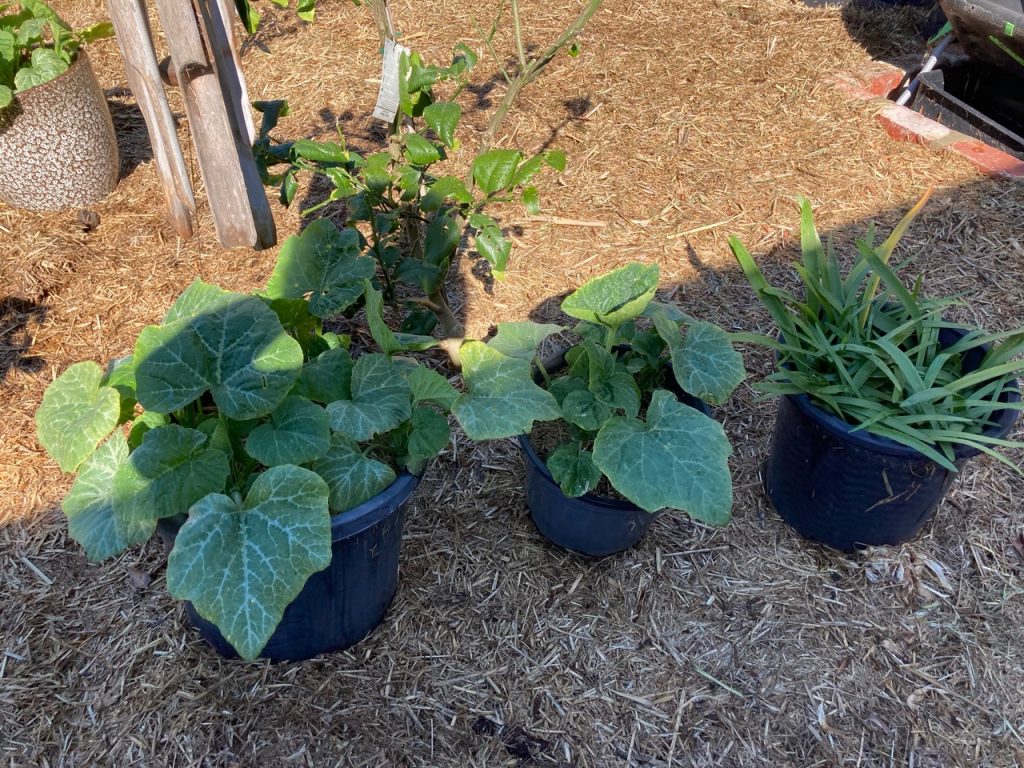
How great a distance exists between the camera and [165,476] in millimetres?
1440

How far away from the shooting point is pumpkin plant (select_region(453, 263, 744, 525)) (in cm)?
154

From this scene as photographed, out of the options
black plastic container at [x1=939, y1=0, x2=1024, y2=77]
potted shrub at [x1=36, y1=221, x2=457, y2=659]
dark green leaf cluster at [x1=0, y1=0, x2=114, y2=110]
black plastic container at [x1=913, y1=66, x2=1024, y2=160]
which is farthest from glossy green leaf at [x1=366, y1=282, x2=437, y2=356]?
black plastic container at [x1=913, y1=66, x2=1024, y2=160]

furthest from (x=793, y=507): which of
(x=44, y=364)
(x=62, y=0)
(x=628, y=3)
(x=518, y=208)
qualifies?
(x=62, y=0)

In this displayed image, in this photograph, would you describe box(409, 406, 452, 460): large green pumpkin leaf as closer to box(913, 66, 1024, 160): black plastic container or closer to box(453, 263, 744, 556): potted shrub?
box(453, 263, 744, 556): potted shrub

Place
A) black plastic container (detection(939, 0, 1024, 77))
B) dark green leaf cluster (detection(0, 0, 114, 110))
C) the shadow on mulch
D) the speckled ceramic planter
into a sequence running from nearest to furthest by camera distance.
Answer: the shadow on mulch
dark green leaf cluster (detection(0, 0, 114, 110))
the speckled ceramic planter
black plastic container (detection(939, 0, 1024, 77))

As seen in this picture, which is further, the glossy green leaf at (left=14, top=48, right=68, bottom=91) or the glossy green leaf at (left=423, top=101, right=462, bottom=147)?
the glossy green leaf at (left=14, top=48, right=68, bottom=91)

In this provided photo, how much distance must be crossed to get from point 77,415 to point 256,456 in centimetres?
38

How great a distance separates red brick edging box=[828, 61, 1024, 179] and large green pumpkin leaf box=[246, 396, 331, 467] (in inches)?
113

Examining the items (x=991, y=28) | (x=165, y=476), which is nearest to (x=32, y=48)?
(x=165, y=476)

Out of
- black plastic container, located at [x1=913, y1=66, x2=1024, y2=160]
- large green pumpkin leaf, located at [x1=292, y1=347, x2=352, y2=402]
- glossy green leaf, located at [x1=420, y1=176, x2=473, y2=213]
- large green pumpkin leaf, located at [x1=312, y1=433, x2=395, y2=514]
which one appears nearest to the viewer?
large green pumpkin leaf, located at [x1=312, y1=433, x2=395, y2=514]

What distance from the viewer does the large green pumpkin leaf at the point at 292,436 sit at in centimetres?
147

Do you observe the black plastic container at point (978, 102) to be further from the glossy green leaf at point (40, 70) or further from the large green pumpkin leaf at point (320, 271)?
the glossy green leaf at point (40, 70)

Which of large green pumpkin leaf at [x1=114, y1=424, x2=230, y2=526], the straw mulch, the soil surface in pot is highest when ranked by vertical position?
large green pumpkin leaf at [x1=114, y1=424, x2=230, y2=526]

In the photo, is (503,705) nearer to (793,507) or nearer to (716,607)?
(716,607)
